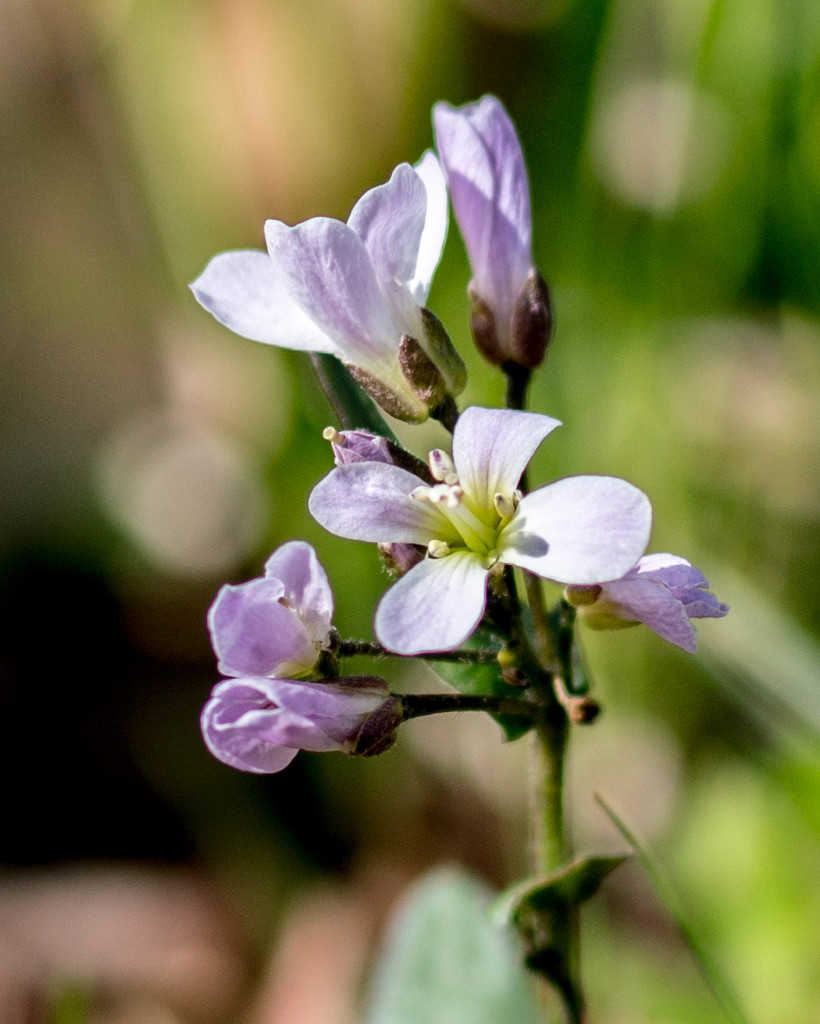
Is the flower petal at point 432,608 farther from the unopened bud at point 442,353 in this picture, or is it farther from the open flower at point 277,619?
the unopened bud at point 442,353

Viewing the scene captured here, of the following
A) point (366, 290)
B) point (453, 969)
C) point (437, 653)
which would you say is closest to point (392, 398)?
point (366, 290)

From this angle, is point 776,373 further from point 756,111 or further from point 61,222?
point 61,222

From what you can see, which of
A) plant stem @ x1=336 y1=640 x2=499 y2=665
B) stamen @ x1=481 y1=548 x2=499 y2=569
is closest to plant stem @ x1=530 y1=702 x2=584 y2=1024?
plant stem @ x1=336 y1=640 x2=499 y2=665

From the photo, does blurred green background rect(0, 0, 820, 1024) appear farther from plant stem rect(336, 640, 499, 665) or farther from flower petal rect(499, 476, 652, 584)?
flower petal rect(499, 476, 652, 584)

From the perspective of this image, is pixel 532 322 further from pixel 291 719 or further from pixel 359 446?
pixel 291 719

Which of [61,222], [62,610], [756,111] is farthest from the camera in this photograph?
[61,222]

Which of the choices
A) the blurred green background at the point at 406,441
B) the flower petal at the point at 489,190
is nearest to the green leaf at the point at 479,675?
the flower petal at the point at 489,190

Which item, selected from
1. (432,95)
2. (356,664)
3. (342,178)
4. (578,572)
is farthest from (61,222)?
(578,572)
